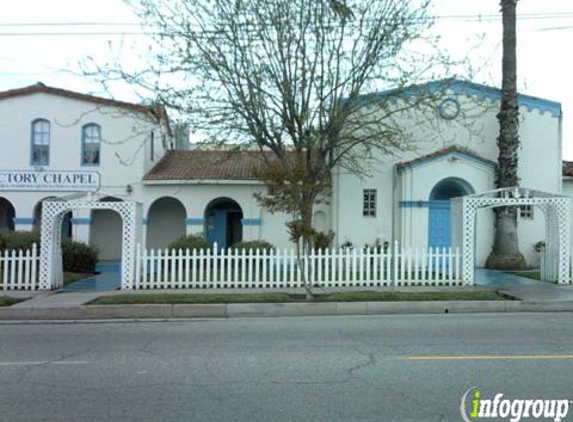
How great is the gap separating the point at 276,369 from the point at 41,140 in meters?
19.3

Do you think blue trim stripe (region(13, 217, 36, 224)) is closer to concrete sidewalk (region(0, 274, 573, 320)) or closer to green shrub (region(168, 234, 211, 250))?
green shrub (region(168, 234, 211, 250))

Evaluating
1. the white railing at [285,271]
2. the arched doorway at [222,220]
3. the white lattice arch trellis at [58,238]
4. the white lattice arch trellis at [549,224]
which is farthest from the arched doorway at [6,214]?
the white lattice arch trellis at [549,224]

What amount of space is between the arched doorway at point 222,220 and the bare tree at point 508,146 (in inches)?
421

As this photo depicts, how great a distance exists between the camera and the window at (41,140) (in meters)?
22.2

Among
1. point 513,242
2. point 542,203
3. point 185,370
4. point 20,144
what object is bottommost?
point 185,370

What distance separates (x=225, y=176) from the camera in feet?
72.0

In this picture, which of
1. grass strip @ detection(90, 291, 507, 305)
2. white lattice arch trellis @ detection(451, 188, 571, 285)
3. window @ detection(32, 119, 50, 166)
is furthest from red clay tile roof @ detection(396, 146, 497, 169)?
window @ detection(32, 119, 50, 166)

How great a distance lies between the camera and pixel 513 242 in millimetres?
18734

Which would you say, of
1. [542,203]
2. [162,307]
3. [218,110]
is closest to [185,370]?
[162,307]

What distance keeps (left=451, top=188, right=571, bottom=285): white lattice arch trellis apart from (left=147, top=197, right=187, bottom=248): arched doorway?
1300 cm

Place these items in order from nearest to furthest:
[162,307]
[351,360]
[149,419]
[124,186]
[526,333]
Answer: [149,419], [351,360], [526,333], [162,307], [124,186]

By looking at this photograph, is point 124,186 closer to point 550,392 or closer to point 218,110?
point 218,110

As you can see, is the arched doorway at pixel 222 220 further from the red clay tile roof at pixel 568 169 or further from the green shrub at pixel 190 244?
the red clay tile roof at pixel 568 169

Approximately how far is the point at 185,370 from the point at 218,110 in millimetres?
11077
